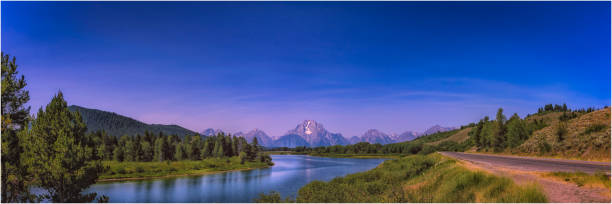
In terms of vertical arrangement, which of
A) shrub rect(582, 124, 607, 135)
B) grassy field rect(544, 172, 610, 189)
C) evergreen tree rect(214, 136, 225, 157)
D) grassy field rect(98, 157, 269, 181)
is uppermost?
shrub rect(582, 124, 607, 135)

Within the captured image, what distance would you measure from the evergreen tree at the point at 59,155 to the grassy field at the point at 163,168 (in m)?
66.7

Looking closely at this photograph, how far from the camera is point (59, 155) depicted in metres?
31.2

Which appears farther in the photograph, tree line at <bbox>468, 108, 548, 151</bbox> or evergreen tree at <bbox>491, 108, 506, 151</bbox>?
evergreen tree at <bbox>491, 108, 506, 151</bbox>

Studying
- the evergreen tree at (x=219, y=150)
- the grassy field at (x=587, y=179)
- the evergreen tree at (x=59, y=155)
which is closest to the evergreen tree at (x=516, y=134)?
the grassy field at (x=587, y=179)

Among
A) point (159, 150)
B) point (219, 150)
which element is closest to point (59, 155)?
point (159, 150)

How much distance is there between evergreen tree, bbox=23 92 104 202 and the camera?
101ft

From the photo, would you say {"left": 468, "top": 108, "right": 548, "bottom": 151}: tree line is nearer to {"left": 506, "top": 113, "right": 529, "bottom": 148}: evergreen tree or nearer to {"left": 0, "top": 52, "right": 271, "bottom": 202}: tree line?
{"left": 506, "top": 113, "right": 529, "bottom": 148}: evergreen tree

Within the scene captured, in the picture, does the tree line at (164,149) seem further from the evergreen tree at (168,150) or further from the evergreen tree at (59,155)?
the evergreen tree at (59,155)

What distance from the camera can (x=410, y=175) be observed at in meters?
43.4

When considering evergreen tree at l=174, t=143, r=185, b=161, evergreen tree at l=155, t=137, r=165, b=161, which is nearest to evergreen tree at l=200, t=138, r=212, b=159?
evergreen tree at l=174, t=143, r=185, b=161

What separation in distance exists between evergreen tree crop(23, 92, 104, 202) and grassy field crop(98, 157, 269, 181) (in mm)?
66697

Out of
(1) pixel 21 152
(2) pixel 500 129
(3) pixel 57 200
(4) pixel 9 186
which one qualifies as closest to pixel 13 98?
(1) pixel 21 152

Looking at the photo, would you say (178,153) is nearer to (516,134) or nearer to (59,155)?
(59,155)

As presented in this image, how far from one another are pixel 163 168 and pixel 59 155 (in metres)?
89.4
